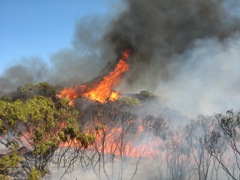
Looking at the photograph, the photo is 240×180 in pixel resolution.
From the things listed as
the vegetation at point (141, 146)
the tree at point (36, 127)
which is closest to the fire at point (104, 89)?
the vegetation at point (141, 146)

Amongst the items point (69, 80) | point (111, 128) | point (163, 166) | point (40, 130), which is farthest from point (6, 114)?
point (69, 80)

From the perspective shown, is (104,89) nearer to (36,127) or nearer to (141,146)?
(141,146)

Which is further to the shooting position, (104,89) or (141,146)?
(104,89)

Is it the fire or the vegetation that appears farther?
the fire

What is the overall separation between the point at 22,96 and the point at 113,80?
2984 cm

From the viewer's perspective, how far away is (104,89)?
3684 inches

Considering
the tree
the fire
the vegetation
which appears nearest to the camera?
the tree

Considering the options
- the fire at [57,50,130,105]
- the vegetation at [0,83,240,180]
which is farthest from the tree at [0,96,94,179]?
the fire at [57,50,130,105]

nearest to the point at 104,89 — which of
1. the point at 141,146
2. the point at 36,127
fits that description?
the point at 141,146

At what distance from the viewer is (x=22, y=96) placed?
8988cm

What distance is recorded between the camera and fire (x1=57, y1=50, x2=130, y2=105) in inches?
3541

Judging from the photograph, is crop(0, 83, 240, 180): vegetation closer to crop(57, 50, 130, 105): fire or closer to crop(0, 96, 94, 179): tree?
crop(0, 96, 94, 179): tree

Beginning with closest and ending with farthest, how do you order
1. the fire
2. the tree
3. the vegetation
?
the tree
the vegetation
the fire

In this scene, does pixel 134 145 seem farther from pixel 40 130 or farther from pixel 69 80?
pixel 69 80
